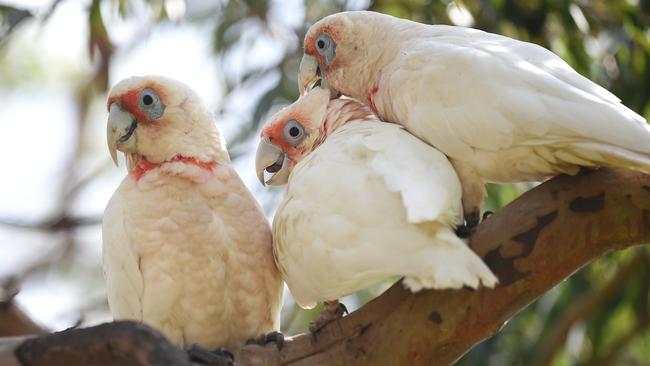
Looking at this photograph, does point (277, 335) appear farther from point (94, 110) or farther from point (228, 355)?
point (94, 110)

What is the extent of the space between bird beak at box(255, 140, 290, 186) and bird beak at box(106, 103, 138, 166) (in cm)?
38

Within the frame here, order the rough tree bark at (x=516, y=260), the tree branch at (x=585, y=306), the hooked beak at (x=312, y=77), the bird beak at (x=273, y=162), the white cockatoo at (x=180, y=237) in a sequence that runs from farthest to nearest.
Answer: the tree branch at (x=585, y=306) < the hooked beak at (x=312, y=77) < the bird beak at (x=273, y=162) < the white cockatoo at (x=180, y=237) < the rough tree bark at (x=516, y=260)

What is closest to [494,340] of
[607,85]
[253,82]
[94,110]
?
[607,85]

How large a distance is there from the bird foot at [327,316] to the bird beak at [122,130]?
819 mm

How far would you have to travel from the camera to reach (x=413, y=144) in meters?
2.40

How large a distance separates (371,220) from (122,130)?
3.25 feet

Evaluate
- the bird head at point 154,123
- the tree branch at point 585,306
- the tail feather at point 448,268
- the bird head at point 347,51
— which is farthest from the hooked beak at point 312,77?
the tree branch at point 585,306

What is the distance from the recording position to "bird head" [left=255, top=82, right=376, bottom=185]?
2.81 meters

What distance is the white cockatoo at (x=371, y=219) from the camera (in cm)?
212

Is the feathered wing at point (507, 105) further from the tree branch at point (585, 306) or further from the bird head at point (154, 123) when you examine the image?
the tree branch at point (585, 306)

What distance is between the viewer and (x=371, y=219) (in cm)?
222

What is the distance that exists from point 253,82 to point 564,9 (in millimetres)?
1649

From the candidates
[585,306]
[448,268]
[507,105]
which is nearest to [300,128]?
[507,105]

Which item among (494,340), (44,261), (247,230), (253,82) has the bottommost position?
(44,261)
